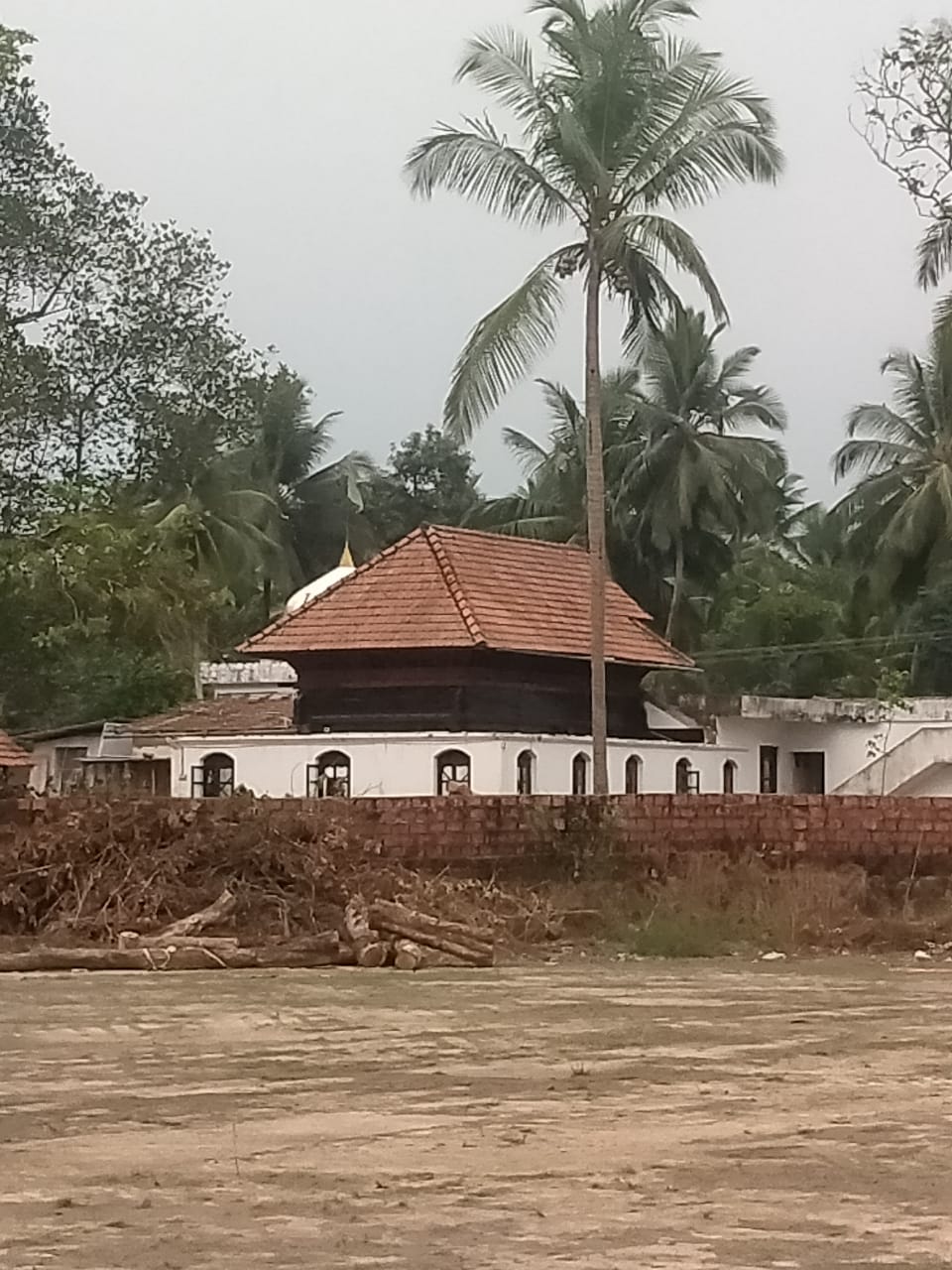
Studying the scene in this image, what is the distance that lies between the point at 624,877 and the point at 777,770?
1389cm

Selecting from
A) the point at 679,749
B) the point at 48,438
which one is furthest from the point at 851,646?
the point at 48,438

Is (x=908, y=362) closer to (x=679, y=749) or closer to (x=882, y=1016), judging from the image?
(x=679, y=749)

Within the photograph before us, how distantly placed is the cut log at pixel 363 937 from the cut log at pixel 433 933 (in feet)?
0.41

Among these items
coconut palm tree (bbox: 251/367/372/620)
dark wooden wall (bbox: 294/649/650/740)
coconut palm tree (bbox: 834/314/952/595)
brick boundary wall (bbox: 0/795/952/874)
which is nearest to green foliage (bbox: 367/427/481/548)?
coconut palm tree (bbox: 251/367/372/620)

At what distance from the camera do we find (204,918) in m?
19.0

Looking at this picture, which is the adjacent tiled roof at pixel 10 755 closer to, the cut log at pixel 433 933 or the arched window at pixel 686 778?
the cut log at pixel 433 933

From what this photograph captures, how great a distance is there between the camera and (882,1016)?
47.0 ft

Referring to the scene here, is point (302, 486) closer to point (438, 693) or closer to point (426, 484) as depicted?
point (426, 484)

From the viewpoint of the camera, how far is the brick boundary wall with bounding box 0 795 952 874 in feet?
70.9

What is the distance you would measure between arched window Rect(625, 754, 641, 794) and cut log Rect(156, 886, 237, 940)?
12.5m

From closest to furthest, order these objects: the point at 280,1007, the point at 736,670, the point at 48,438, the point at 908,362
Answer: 1. the point at 280,1007
2. the point at 48,438
3. the point at 908,362
4. the point at 736,670

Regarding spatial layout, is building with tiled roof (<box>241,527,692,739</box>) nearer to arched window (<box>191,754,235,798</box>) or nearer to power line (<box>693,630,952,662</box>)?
arched window (<box>191,754,235,798</box>)

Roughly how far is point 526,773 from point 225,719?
5412mm

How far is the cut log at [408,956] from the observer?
1797 centimetres
